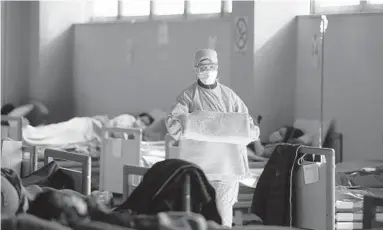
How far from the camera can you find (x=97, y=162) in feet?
27.6

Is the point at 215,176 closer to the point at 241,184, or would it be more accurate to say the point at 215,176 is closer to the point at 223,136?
the point at 223,136

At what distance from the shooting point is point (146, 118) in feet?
30.3

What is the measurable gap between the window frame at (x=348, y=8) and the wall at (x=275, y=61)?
0.25 ft

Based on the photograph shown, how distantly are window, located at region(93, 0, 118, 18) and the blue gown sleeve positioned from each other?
621cm

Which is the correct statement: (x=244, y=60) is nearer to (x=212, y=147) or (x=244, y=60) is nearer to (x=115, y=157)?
(x=115, y=157)

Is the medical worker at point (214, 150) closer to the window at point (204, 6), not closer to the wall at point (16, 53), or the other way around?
the window at point (204, 6)

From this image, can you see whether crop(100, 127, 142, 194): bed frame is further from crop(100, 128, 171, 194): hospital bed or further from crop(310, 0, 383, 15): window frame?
crop(310, 0, 383, 15): window frame

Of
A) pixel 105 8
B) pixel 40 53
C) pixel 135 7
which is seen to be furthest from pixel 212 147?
pixel 40 53

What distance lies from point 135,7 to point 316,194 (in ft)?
21.1

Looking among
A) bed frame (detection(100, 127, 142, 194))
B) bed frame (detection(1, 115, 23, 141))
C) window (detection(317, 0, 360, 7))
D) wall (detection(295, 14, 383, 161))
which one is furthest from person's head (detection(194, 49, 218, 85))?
bed frame (detection(1, 115, 23, 141))

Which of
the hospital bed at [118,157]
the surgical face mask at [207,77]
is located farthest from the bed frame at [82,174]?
the hospital bed at [118,157]

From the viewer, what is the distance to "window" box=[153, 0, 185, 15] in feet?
32.4

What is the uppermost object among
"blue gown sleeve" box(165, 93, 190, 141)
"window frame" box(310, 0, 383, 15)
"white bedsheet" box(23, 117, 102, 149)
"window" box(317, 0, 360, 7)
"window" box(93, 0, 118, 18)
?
"window" box(93, 0, 118, 18)

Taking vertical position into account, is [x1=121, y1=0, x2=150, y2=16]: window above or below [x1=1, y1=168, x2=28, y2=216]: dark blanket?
above
